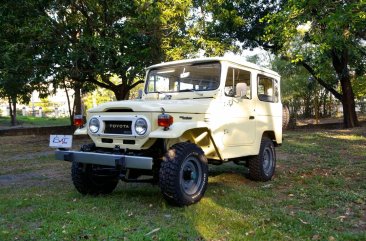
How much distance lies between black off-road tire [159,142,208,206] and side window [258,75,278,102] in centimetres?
235

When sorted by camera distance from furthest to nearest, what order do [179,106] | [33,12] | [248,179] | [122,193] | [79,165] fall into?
1. [33,12]
2. [248,179]
3. [122,193]
4. [79,165]
5. [179,106]

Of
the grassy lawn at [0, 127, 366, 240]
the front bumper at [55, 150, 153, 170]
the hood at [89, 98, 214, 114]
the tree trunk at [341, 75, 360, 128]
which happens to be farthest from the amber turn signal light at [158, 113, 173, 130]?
the tree trunk at [341, 75, 360, 128]

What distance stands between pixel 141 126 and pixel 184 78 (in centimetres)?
163

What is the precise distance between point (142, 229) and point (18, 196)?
9.30 ft

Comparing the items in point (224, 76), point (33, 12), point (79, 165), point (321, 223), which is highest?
point (33, 12)

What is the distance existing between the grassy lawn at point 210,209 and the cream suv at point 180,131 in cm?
35

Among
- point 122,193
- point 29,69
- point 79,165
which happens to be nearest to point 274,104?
point 122,193

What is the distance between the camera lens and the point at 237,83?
6.86 metres

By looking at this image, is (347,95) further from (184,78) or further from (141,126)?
(141,126)

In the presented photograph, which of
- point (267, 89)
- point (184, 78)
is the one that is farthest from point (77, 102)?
point (184, 78)

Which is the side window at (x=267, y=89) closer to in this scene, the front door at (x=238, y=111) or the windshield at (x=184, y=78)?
the front door at (x=238, y=111)

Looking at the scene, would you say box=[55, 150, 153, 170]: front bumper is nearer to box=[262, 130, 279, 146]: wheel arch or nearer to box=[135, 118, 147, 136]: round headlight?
box=[135, 118, 147, 136]: round headlight

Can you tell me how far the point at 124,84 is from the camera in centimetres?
1728

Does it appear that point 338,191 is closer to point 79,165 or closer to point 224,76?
point 224,76
